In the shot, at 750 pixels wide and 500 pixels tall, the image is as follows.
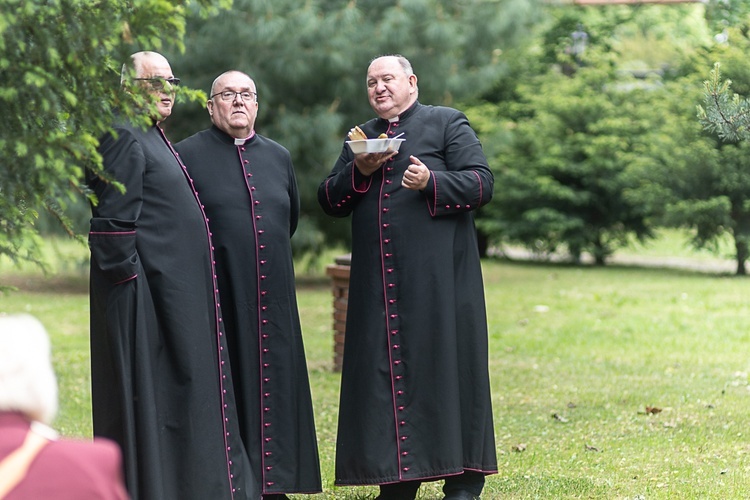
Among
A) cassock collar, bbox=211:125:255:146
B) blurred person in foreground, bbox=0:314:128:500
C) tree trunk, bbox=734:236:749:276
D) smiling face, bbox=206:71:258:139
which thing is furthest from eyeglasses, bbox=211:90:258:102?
tree trunk, bbox=734:236:749:276

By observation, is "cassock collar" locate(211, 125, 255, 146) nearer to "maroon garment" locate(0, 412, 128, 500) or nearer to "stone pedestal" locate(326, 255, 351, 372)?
"maroon garment" locate(0, 412, 128, 500)

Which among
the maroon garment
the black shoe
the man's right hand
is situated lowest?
the black shoe

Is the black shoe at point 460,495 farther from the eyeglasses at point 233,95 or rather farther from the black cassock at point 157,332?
the eyeglasses at point 233,95

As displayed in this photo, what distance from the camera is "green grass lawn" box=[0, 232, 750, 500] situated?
6.29m

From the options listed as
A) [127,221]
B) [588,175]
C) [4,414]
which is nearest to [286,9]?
[588,175]

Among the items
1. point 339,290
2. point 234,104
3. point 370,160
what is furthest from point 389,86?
point 339,290

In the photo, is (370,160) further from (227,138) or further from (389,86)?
(227,138)

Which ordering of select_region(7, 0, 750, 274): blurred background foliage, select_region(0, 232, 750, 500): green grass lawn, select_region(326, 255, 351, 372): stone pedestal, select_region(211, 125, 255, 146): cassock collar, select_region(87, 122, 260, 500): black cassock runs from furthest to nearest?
1. select_region(326, 255, 351, 372): stone pedestal
2. select_region(0, 232, 750, 500): green grass lawn
3. select_region(211, 125, 255, 146): cassock collar
4. select_region(87, 122, 260, 500): black cassock
5. select_region(7, 0, 750, 274): blurred background foliage

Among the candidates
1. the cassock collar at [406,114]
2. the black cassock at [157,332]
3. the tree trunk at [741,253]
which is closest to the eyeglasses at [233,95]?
the black cassock at [157,332]

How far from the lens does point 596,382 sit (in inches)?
371

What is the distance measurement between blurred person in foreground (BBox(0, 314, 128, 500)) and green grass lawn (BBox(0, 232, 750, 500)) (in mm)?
3617

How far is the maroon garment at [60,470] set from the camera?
2.43 m

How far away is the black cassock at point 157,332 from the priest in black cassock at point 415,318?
800 mm

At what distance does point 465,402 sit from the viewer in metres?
5.57
